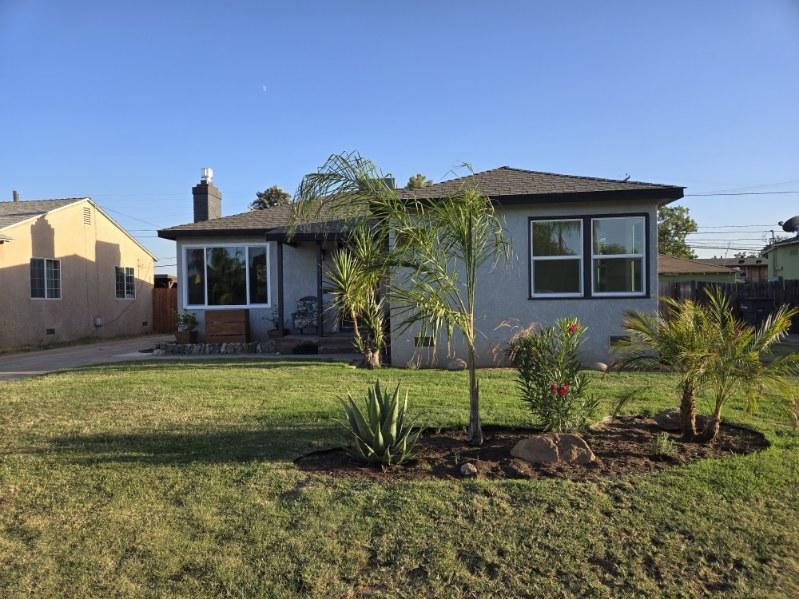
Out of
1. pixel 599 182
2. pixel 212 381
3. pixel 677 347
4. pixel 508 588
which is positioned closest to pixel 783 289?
pixel 599 182

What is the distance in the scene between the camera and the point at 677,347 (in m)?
5.58

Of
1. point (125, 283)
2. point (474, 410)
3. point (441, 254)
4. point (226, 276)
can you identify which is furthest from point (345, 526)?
point (125, 283)

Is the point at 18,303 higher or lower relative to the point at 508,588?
higher

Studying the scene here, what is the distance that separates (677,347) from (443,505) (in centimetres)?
288

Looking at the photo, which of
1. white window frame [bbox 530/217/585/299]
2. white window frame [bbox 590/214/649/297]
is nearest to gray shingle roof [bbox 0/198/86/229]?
white window frame [bbox 530/217/585/299]

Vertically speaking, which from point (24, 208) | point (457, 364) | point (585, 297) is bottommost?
point (457, 364)

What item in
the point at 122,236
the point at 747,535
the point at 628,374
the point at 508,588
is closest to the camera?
the point at 508,588

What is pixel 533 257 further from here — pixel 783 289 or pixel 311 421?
pixel 783 289

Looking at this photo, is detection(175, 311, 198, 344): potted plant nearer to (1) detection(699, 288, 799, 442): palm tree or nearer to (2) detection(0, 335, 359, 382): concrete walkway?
(2) detection(0, 335, 359, 382): concrete walkway

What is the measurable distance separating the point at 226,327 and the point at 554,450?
1148 cm

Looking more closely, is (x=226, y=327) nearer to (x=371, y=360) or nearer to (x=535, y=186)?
(x=371, y=360)

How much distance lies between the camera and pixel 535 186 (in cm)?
1195

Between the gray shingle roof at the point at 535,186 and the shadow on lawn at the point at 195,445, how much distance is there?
5599 millimetres

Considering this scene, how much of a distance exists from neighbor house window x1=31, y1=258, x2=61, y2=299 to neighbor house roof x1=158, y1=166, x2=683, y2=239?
6.47 metres
